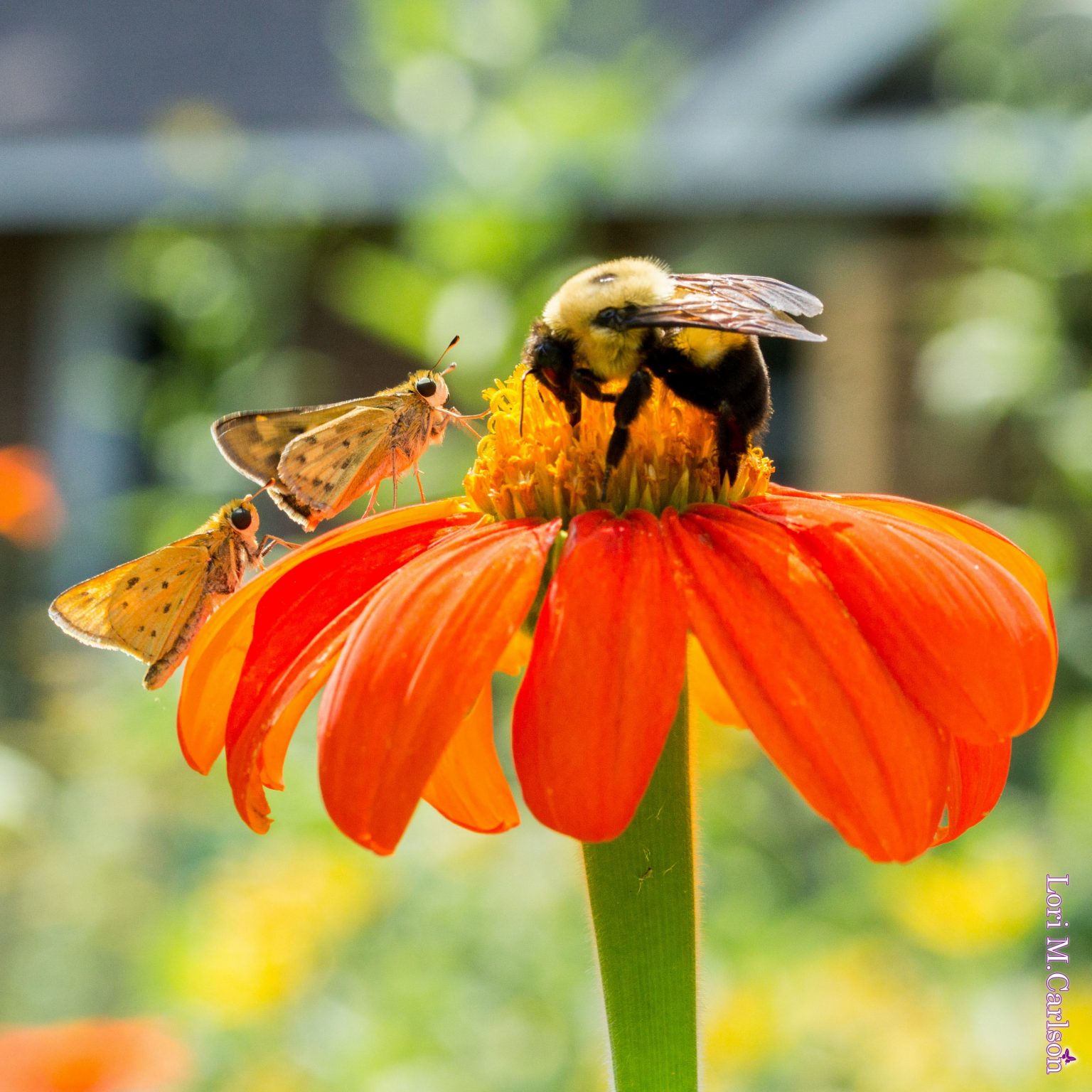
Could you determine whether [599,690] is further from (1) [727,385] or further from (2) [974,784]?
(1) [727,385]

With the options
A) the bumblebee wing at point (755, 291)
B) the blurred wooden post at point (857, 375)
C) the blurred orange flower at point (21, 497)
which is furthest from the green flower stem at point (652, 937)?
the blurred wooden post at point (857, 375)

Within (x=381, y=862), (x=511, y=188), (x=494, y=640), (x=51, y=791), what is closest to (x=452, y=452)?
(x=511, y=188)

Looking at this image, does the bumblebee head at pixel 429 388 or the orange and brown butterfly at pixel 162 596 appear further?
the bumblebee head at pixel 429 388

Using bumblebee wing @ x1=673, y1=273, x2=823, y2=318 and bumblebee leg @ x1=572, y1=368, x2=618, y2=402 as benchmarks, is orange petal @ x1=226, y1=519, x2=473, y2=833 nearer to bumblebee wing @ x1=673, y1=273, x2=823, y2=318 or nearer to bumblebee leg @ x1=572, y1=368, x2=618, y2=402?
bumblebee leg @ x1=572, y1=368, x2=618, y2=402

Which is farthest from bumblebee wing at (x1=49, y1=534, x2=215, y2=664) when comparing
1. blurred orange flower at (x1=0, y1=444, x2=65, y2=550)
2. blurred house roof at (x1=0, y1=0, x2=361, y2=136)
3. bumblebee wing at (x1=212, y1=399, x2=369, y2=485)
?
blurred house roof at (x1=0, y1=0, x2=361, y2=136)

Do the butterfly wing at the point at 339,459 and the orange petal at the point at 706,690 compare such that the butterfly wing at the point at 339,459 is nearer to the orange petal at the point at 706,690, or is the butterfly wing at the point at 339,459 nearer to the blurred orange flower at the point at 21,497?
the orange petal at the point at 706,690
